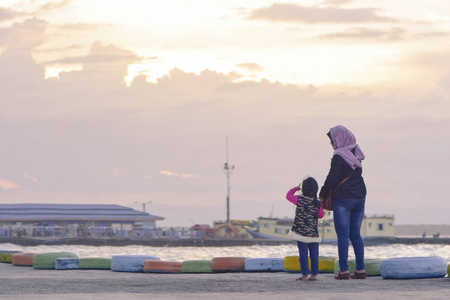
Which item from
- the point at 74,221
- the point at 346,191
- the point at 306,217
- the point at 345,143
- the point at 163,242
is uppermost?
the point at 74,221

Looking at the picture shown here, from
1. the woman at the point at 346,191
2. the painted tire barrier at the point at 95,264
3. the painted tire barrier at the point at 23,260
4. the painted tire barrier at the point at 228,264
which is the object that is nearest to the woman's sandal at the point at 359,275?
the woman at the point at 346,191

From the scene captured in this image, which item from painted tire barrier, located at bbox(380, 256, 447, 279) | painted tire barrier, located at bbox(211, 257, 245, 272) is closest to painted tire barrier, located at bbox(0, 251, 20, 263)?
painted tire barrier, located at bbox(211, 257, 245, 272)

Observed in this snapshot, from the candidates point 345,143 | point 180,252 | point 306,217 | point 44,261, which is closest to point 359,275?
point 306,217

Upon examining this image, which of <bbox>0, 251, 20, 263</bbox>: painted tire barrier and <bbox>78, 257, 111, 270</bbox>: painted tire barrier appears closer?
<bbox>78, 257, 111, 270</bbox>: painted tire barrier

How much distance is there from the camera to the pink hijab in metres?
12.0

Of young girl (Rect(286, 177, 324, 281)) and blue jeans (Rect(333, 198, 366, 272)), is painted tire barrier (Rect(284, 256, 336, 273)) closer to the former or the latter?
blue jeans (Rect(333, 198, 366, 272))

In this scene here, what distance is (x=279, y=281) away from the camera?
11.8m

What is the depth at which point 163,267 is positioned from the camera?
15164mm

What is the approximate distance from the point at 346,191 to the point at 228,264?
3.56 meters

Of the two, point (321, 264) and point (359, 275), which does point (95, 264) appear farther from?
point (359, 275)

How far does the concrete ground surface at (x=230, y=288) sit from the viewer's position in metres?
8.98

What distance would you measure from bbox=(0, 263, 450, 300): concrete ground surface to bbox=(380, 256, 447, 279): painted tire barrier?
16 cm

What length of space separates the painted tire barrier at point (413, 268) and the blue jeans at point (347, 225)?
0.46 m

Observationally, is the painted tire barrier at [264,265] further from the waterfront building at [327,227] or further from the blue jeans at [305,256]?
the waterfront building at [327,227]
